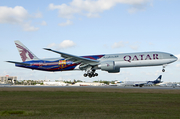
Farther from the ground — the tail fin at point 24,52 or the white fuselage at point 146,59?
the tail fin at point 24,52

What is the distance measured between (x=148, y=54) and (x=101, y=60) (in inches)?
346

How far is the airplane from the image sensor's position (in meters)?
40.2

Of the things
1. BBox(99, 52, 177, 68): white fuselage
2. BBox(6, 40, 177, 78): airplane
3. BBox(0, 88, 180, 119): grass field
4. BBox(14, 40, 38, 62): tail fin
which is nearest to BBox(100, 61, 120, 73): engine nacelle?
BBox(6, 40, 177, 78): airplane

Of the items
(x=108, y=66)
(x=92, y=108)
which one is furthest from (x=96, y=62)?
(x=92, y=108)

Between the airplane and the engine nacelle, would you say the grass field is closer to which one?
the airplane

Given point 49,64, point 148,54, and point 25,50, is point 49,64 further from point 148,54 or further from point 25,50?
point 148,54

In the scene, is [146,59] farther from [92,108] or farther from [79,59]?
[92,108]

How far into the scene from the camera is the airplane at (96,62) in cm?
4025

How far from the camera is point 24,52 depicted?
2002 inches

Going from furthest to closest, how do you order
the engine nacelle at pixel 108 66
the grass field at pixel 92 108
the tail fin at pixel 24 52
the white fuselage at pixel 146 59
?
the tail fin at pixel 24 52 → the engine nacelle at pixel 108 66 → the white fuselage at pixel 146 59 → the grass field at pixel 92 108

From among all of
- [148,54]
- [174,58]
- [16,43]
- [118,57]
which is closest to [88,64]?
[118,57]

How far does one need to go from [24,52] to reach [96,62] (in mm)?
17956

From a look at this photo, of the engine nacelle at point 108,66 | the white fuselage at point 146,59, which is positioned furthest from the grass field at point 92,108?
the engine nacelle at point 108,66

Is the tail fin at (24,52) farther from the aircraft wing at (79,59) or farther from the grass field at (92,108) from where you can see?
the grass field at (92,108)
